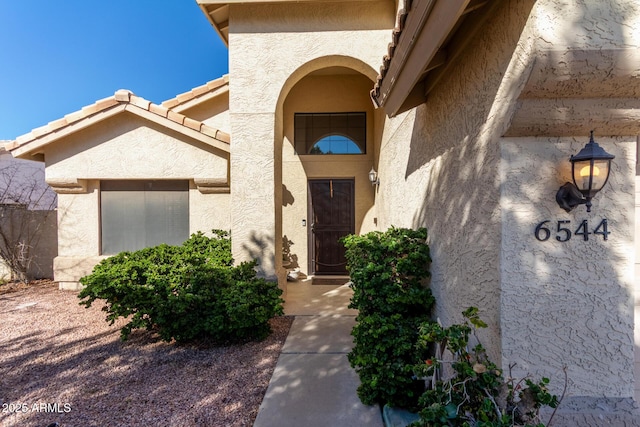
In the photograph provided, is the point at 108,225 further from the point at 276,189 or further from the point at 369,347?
the point at 369,347

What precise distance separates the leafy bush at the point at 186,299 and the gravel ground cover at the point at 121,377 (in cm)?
36

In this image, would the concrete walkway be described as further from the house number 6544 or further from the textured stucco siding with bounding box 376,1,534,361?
the house number 6544

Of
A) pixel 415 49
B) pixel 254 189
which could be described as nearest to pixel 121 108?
pixel 254 189

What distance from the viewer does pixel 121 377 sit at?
4332 mm

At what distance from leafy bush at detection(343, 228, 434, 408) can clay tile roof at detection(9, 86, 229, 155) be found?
547 centimetres

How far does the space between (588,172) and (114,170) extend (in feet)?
32.7

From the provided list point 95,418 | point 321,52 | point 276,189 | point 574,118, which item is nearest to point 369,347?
point 574,118

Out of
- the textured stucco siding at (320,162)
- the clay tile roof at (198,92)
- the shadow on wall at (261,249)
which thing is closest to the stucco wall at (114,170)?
the clay tile roof at (198,92)

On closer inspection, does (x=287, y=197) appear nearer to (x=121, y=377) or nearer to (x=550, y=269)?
(x=121, y=377)

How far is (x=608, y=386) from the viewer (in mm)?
2248

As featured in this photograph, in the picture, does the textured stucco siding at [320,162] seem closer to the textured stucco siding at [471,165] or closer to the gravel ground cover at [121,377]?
the gravel ground cover at [121,377]

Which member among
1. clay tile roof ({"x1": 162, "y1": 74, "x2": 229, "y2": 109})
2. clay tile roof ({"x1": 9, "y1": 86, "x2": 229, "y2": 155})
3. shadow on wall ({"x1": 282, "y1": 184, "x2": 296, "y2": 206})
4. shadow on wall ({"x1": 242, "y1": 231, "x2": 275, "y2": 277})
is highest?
clay tile roof ({"x1": 162, "y1": 74, "x2": 229, "y2": 109})

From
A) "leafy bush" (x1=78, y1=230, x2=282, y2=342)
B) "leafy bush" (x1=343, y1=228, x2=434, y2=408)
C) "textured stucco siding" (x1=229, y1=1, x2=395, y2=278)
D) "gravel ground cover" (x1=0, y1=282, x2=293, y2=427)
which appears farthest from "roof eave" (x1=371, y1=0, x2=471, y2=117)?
"gravel ground cover" (x1=0, y1=282, x2=293, y2=427)

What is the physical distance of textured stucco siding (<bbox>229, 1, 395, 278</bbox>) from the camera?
20.9 ft
